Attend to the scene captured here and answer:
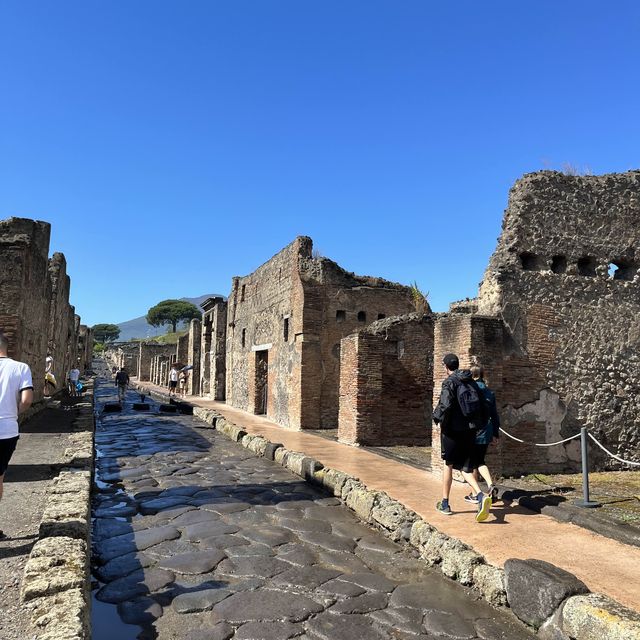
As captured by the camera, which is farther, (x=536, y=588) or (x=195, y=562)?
(x=195, y=562)

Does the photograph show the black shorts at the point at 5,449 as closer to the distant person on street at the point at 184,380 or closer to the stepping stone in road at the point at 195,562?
the stepping stone in road at the point at 195,562

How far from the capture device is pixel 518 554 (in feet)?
14.4

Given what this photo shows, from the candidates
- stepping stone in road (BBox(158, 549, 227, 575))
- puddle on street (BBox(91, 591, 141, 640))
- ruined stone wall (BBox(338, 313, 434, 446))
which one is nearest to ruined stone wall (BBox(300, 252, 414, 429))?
ruined stone wall (BBox(338, 313, 434, 446))

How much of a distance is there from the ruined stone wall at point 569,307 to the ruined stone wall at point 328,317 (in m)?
6.74

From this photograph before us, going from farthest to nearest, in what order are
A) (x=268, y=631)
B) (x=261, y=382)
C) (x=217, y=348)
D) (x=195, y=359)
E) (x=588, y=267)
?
1. (x=195, y=359)
2. (x=217, y=348)
3. (x=261, y=382)
4. (x=588, y=267)
5. (x=268, y=631)

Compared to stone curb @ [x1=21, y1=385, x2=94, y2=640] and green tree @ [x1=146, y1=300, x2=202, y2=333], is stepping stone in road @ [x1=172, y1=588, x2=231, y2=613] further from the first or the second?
green tree @ [x1=146, y1=300, x2=202, y2=333]

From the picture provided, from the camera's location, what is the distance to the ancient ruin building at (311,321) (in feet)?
47.5

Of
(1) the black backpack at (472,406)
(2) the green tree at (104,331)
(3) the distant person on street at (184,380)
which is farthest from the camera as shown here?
(2) the green tree at (104,331)

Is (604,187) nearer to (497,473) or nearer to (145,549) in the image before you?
(497,473)

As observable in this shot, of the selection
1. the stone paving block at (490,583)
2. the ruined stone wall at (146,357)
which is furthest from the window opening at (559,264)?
the ruined stone wall at (146,357)

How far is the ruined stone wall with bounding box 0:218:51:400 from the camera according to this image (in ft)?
37.1

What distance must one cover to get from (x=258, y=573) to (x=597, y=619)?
2.23m

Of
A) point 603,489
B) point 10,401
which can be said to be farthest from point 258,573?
point 603,489

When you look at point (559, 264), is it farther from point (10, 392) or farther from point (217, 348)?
point (217, 348)
